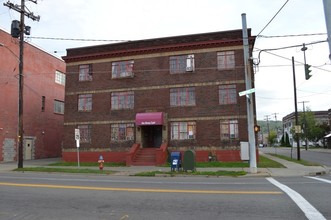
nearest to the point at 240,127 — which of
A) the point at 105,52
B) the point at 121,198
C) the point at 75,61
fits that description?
the point at 105,52

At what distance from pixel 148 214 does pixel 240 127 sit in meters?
21.0

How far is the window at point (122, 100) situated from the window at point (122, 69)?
5.39ft

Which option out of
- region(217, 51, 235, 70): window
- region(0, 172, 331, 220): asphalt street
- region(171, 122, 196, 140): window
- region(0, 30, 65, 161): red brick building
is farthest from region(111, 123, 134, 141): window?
region(0, 172, 331, 220): asphalt street

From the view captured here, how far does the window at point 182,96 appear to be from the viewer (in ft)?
96.6

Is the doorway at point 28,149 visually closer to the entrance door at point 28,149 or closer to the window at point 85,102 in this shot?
the entrance door at point 28,149

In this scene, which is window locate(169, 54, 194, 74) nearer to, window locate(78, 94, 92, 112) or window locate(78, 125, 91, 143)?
window locate(78, 94, 92, 112)

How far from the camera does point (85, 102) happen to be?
3234 centimetres

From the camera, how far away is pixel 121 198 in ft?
33.4

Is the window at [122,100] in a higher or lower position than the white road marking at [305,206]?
higher

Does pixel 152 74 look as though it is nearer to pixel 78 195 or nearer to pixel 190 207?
pixel 78 195

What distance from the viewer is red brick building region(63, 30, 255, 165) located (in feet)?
93.2

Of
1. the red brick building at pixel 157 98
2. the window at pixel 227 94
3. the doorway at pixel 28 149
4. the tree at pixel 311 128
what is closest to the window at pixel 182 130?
the red brick building at pixel 157 98

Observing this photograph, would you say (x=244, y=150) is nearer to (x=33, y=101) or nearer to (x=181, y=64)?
(x=181, y=64)

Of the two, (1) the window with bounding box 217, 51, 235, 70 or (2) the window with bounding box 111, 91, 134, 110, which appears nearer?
(1) the window with bounding box 217, 51, 235, 70
